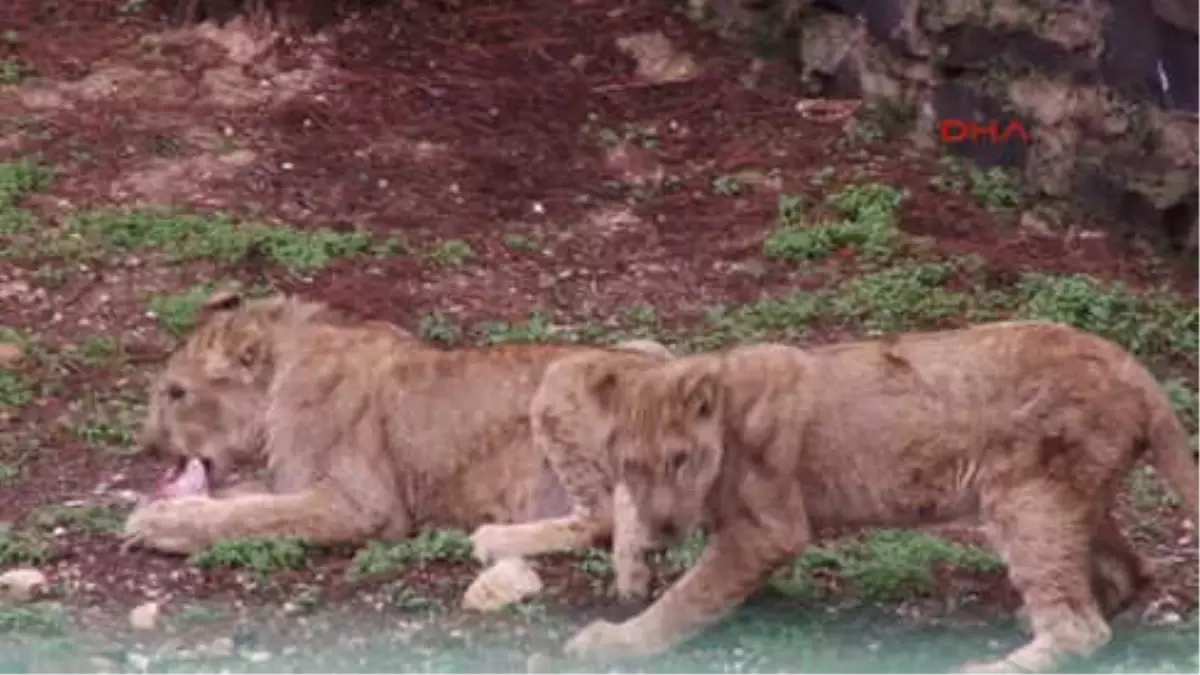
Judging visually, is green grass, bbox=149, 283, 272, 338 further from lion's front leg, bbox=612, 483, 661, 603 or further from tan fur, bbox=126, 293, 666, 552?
lion's front leg, bbox=612, 483, 661, 603

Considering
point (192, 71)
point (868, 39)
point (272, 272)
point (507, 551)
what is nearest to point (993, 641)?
point (507, 551)

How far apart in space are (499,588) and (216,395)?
1632 millimetres

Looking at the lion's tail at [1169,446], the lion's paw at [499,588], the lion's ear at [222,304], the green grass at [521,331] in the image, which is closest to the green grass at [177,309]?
the green grass at [521,331]

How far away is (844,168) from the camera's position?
13.2 meters

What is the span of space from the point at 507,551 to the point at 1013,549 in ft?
6.24

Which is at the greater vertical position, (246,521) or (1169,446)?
(1169,446)

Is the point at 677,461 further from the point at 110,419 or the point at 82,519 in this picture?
the point at 110,419

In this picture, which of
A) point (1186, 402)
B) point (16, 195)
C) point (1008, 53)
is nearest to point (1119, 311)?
point (1186, 402)

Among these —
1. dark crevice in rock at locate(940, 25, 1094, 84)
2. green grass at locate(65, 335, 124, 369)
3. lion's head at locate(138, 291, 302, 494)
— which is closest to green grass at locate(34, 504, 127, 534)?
lion's head at locate(138, 291, 302, 494)

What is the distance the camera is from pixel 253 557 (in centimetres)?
854

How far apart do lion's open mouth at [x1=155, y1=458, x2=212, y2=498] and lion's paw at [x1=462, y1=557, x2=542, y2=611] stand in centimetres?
148

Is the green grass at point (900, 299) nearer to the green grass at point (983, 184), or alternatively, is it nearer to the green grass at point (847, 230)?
the green grass at point (847, 230)

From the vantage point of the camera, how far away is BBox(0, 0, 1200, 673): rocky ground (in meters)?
7.84

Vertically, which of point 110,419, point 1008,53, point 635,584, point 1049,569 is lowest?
point 110,419
